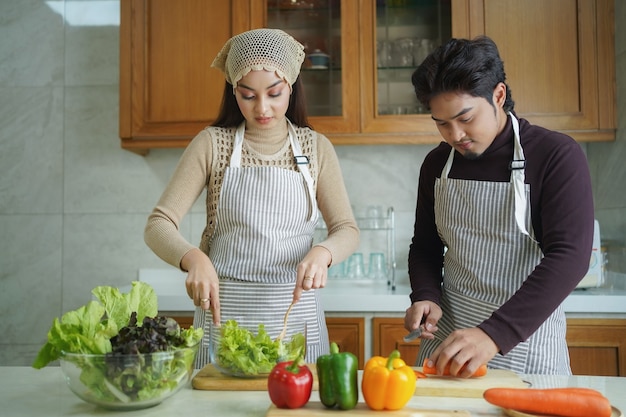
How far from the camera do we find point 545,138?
1.47 meters

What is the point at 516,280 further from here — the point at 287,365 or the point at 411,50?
the point at 411,50

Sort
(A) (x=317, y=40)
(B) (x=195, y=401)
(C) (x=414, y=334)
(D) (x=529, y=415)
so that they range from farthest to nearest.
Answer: (A) (x=317, y=40) < (C) (x=414, y=334) < (B) (x=195, y=401) < (D) (x=529, y=415)

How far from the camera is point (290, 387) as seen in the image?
1069 millimetres

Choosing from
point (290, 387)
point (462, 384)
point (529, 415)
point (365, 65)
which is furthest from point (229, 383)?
point (365, 65)

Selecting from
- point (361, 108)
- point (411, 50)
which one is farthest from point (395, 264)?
point (411, 50)

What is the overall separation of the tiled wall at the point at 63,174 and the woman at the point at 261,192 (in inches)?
47.1

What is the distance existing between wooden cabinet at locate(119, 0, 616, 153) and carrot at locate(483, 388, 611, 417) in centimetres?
165

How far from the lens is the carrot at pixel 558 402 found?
1.02 m

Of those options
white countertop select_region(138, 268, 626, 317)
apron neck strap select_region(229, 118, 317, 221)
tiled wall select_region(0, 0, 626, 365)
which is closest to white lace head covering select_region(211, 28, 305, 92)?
apron neck strap select_region(229, 118, 317, 221)

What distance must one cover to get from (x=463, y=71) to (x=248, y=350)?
750mm

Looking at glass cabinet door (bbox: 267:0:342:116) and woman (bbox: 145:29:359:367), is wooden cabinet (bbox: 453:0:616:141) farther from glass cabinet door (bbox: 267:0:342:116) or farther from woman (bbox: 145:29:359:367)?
woman (bbox: 145:29:359:367)

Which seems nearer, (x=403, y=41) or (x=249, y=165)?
(x=249, y=165)

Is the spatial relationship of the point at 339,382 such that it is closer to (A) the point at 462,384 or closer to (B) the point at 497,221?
(A) the point at 462,384

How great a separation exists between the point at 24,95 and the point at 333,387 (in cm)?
253
